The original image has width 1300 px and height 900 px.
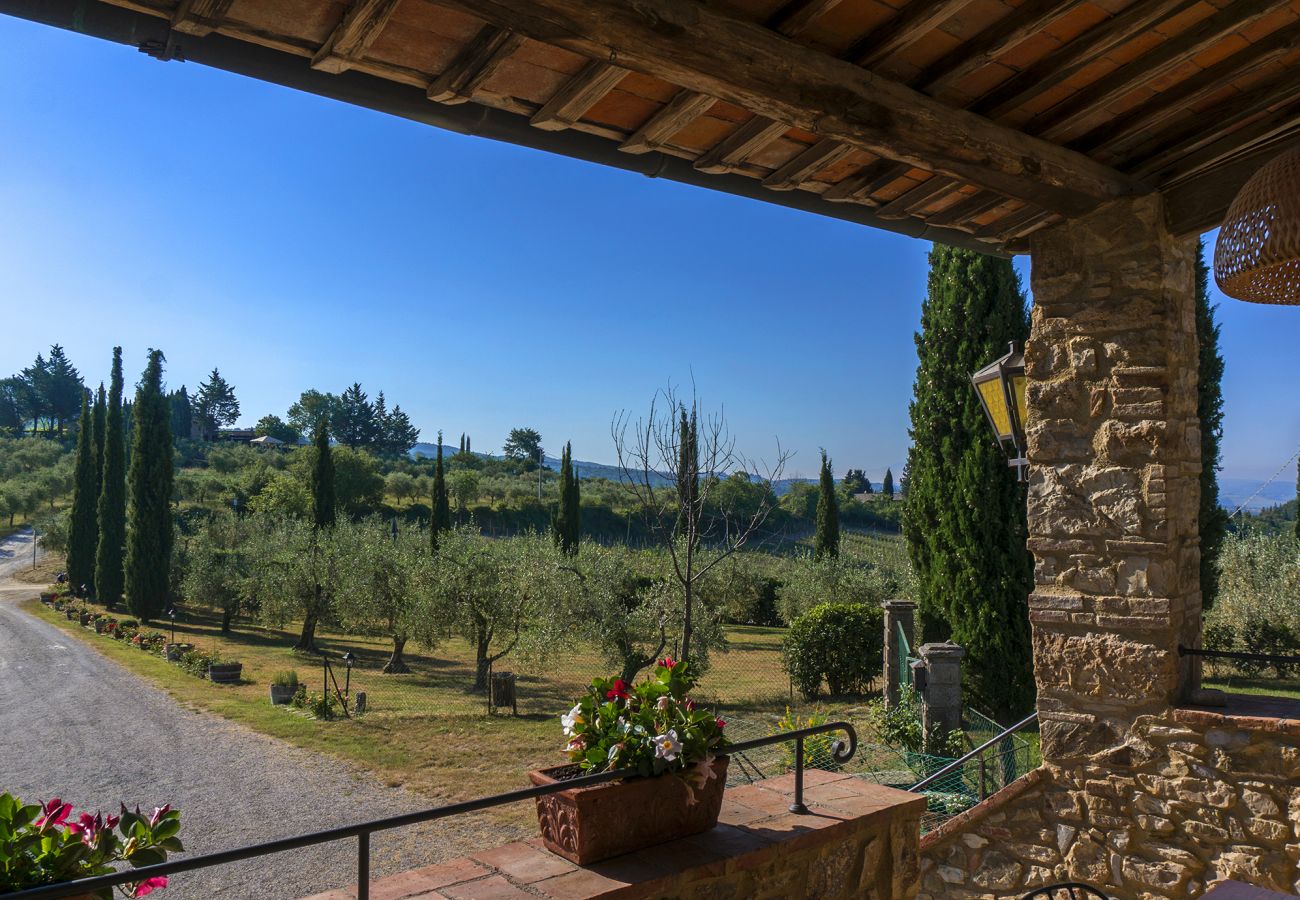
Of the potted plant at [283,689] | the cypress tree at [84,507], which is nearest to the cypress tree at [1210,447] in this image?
the potted plant at [283,689]

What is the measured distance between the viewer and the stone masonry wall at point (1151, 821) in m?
3.11

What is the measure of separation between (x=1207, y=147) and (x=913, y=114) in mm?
1550

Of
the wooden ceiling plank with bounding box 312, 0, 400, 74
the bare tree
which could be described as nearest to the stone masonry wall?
the wooden ceiling plank with bounding box 312, 0, 400, 74

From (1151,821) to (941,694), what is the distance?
5.13 meters

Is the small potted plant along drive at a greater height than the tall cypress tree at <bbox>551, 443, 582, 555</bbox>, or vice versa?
the tall cypress tree at <bbox>551, 443, 582, 555</bbox>

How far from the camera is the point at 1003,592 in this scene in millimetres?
9953

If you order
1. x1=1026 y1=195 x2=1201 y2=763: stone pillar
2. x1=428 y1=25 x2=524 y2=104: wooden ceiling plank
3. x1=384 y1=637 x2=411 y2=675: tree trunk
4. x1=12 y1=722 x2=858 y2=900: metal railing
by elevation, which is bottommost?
x1=384 y1=637 x2=411 y2=675: tree trunk

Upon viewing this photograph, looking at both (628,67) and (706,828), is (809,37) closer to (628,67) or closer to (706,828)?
(628,67)

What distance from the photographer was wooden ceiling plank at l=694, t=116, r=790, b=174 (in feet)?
8.69

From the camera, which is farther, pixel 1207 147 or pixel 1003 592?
pixel 1003 592

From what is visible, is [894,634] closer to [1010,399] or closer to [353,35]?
[1010,399]

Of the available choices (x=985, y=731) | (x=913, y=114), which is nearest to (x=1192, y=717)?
(x=913, y=114)

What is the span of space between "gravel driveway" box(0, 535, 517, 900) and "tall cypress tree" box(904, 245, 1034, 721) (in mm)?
5955

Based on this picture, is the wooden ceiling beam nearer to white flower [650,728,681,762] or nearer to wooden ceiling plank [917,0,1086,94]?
wooden ceiling plank [917,0,1086,94]
